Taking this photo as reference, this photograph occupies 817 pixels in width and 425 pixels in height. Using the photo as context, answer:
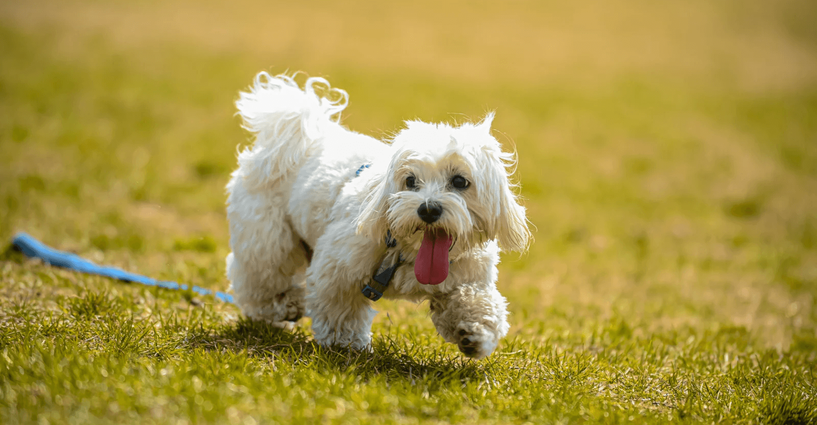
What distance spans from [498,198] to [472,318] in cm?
69

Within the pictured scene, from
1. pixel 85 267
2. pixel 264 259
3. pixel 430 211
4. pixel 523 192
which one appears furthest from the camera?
pixel 523 192

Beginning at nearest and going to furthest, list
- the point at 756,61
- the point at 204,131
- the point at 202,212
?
the point at 202,212 → the point at 204,131 → the point at 756,61

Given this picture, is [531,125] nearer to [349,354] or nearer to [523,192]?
[523,192]

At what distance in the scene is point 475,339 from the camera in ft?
13.1

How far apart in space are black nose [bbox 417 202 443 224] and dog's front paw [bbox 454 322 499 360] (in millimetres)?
673

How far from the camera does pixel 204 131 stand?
12672 millimetres

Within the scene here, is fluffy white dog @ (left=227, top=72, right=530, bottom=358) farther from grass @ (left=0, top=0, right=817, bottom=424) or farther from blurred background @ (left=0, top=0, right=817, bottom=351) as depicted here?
blurred background @ (left=0, top=0, right=817, bottom=351)

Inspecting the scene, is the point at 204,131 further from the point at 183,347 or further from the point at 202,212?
the point at 183,347

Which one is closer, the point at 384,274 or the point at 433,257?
the point at 433,257

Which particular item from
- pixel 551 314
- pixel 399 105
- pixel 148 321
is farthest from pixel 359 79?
pixel 148 321

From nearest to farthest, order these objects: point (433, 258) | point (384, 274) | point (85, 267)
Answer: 1. point (433, 258)
2. point (384, 274)
3. point (85, 267)

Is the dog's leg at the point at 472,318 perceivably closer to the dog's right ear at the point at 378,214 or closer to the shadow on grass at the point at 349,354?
the shadow on grass at the point at 349,354

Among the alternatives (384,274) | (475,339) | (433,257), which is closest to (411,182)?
(433,257)

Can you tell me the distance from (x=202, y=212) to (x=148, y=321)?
4.64m
